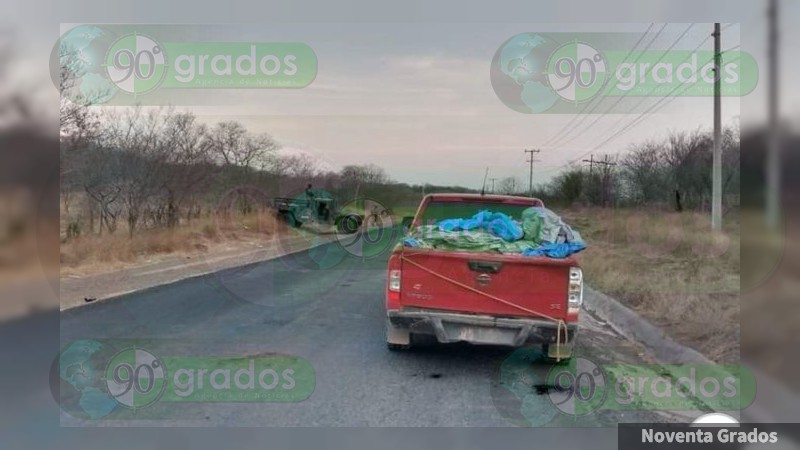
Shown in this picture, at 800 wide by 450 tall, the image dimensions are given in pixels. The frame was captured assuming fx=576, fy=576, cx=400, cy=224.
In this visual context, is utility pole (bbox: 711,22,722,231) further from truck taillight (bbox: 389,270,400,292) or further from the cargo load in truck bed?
truck taillight (bbox: 389,270,400,292)

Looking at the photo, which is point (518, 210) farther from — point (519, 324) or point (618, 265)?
point (618, 265)

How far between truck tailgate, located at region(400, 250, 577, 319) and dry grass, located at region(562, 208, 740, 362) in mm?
1393

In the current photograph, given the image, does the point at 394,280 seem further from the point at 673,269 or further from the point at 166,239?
the point at 166,239

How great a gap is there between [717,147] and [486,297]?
3.15 m

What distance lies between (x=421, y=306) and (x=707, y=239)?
3.53 metres

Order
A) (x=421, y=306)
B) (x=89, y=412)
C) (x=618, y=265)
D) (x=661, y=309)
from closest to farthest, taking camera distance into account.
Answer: (x=89, y=412)
(x=421, y=306)
(x=661, y=309)
(x=618, y=265)

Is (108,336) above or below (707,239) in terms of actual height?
below

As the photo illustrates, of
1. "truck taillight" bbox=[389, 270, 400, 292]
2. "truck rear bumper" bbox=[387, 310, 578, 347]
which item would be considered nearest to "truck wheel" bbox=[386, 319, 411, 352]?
"truck rear bumper" bbox=[387, 310, 578, 347]

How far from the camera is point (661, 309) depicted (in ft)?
21.7

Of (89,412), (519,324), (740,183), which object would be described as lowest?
(89,412)

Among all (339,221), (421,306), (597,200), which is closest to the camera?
(421,306)

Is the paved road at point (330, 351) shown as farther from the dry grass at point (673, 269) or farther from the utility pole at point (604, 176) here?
the utility pole at point (604, 176)

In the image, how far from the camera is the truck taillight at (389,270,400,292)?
4.80 meters

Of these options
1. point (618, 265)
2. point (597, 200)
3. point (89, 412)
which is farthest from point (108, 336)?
point (597, 200)
